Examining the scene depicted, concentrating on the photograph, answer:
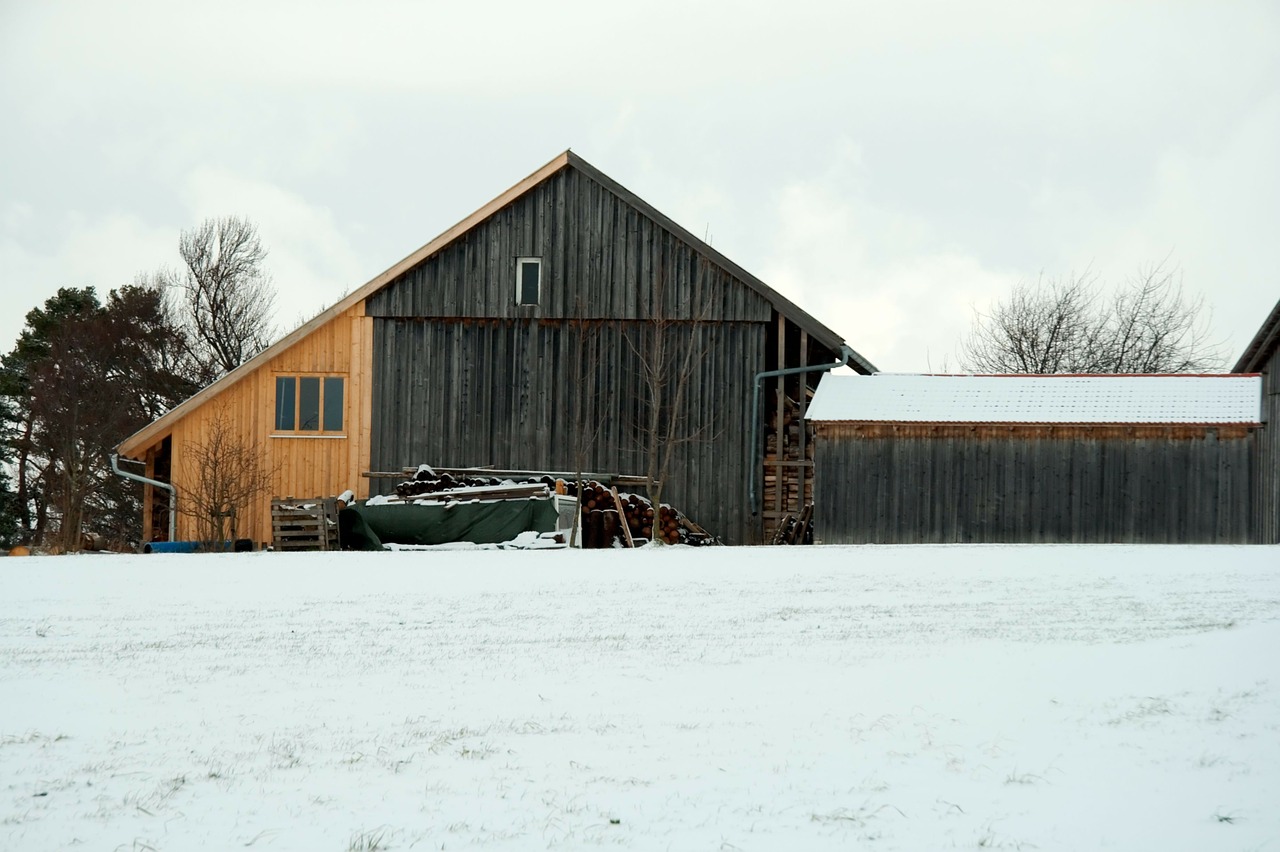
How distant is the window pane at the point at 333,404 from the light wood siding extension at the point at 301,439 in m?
0.15

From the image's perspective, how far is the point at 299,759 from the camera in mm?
9039

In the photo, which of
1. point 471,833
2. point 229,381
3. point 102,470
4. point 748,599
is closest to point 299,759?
point 471,833

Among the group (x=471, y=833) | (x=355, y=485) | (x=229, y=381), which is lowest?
(x=471, y=833)

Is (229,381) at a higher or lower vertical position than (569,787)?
higher

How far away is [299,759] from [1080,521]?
61.1ft

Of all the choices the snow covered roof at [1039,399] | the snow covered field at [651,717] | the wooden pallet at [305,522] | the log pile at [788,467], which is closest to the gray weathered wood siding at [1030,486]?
the snow covered roof at [1039,399]

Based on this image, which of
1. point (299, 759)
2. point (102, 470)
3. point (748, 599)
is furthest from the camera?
point (102, 470)

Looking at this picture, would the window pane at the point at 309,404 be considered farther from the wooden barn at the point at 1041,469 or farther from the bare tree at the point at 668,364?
the wooden barn at the point at 1041,469

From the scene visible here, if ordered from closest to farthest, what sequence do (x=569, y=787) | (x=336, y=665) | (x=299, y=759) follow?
1. (x=569, y=787)
2. (x=299, y=759)
3. (x=336, y=665)

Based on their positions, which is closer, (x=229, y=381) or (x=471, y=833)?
(x=471, y=833)

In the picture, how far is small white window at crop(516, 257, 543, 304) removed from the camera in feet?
89.9

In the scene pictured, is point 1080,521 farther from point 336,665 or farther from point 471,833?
point 471,833

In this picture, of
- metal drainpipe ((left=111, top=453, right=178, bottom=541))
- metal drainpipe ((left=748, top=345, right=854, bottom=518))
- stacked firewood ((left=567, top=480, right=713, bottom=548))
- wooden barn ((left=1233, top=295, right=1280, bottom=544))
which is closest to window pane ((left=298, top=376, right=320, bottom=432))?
metal drainpipe ((left=111, top=453, right=178, bottom=541))

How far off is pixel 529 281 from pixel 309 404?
5086mm
